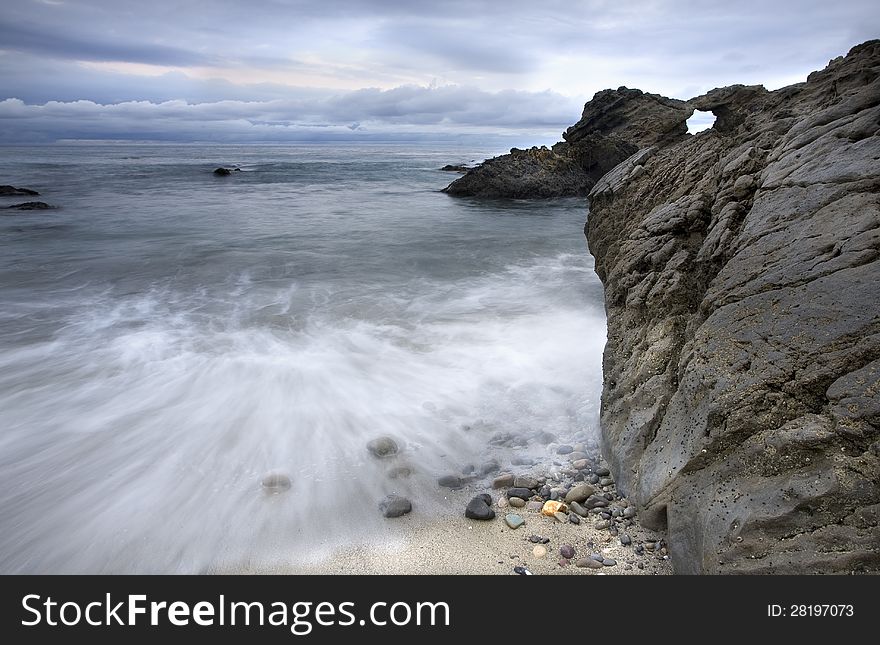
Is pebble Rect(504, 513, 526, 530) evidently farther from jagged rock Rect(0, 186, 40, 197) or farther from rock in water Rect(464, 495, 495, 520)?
jagged rock Rect(0, 186, 40, 197)

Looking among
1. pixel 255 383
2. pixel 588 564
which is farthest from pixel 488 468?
pixel 255 383

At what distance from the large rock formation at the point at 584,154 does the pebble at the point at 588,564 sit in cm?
2974

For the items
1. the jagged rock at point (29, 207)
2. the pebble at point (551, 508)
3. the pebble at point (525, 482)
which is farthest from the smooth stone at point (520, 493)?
the jagged rock at point (29, 207)

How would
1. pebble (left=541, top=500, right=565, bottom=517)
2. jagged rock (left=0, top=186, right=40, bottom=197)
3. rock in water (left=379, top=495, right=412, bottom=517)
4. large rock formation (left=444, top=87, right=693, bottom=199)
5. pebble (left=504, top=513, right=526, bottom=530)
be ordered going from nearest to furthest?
pebble (left=504, top=513, right=526, bottom=530)
pebble (left=541, top=500, right=565, bottom=517)
rock in water (left=379, top=495, right=412, bottom=517)
jagged rock (left=0, top=186, right=40, bottom=197)
large rock formation (left=444, top=87, right=693, bottom=199)

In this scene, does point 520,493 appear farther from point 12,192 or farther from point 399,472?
point 12,192

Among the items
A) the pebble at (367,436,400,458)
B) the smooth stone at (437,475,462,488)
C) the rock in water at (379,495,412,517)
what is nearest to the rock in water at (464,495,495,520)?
the smooth stone at (437,475,462,488)

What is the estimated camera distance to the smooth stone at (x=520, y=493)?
467 centimetres

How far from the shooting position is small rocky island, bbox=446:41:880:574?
9.59 feet

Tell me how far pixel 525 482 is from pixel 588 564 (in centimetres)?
115

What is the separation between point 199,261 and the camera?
50.1ft

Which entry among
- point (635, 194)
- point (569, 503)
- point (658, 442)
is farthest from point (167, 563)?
point (635, 194)

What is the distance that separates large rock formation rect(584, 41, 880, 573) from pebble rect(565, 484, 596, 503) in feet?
0.94

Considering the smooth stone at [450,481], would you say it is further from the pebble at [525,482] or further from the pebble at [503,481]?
the pebble at [525,482]

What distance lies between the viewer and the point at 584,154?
34.0m
